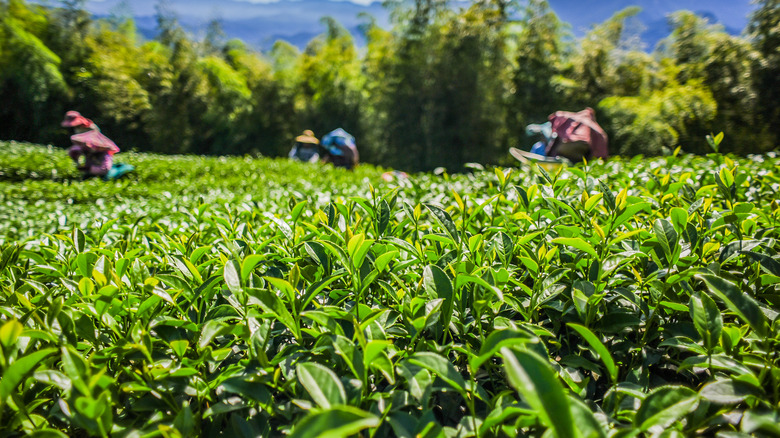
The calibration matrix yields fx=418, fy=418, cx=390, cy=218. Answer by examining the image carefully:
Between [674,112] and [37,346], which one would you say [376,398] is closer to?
[37,346]

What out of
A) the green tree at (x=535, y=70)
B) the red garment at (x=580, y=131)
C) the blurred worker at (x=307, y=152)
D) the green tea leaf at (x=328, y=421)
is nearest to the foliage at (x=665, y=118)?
the green tree at (x=535, y=70)

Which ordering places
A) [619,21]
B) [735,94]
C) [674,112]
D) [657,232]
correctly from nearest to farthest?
[657,232] → [735,94] → [674,112] → [619,21]

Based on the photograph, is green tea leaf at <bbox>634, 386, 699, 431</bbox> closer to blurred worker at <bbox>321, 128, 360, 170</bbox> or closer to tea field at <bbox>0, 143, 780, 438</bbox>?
tea field at <bbox>0, 143, 780, 438</bbox>

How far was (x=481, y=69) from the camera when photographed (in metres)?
14.2

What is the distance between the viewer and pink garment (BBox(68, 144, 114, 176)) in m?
7.47

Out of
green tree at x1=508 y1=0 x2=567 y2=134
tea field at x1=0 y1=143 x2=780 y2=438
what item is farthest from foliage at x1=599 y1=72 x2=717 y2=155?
tea field at x1=0 y1=143 x2=780 y2=438

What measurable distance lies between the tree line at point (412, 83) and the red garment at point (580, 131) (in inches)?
174

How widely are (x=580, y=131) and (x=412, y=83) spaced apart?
934 centimetres

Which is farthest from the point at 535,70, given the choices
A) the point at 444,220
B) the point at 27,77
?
the point at 27,77

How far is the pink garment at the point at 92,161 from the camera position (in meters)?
7.47

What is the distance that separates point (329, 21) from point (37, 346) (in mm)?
22336

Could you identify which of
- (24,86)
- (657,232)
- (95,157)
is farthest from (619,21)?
(24,86)

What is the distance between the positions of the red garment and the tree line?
4.42 m

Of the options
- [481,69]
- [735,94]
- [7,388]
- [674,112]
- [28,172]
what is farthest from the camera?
[481,69]
